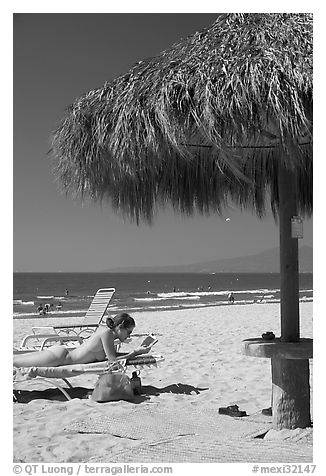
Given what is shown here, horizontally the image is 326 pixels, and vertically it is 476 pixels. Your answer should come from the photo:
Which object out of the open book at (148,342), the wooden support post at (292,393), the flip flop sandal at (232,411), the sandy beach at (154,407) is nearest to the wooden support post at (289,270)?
the wooden support post at (292,393)

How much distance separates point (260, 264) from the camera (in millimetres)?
93750

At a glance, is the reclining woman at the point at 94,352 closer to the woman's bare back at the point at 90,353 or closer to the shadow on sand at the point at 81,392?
the woman's bare back at the point at 90,353

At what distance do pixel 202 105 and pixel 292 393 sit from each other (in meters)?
1.70

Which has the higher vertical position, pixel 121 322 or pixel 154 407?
pixel 121 322

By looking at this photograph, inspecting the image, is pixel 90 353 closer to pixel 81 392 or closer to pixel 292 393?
pixel 81 392

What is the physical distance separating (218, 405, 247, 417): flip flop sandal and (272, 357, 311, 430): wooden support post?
54 centimetres

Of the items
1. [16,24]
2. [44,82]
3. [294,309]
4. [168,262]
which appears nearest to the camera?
[16,24]

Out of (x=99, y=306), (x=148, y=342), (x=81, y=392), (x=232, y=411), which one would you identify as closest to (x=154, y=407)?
(x=232, y=411)

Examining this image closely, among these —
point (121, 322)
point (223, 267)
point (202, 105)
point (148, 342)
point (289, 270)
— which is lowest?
point (223, 267)

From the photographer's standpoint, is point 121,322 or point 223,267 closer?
point 121,322

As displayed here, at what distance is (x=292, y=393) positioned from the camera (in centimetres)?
336
